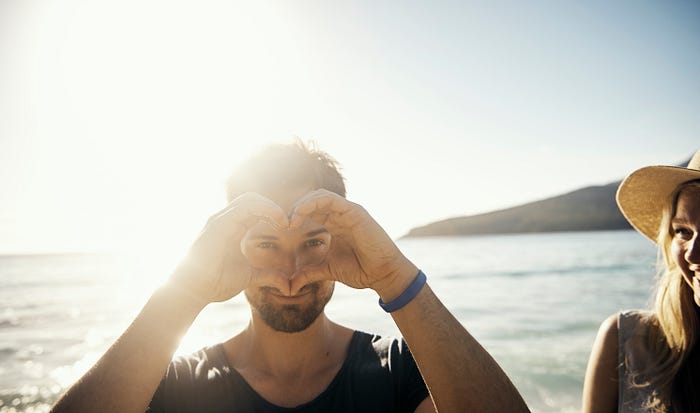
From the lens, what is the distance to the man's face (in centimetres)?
238

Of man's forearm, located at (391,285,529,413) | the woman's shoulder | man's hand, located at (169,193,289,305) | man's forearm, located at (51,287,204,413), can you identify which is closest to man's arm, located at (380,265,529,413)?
man's forearm, located at (391,285,529,413)

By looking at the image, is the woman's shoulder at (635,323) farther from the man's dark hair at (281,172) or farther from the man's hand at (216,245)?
the man's hand at (216,245)

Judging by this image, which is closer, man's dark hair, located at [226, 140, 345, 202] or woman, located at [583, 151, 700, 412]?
woman, located at [583, 151, 700, 412]

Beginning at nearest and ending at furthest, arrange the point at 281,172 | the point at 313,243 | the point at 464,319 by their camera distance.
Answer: the point at 313,243
the point at 281,172
the point at 464,319

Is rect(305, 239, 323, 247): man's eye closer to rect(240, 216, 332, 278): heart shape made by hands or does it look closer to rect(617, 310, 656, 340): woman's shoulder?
rect(240, 216, 332, 278): heart shape made by hands

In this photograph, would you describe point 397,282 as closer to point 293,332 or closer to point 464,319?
point 293,332

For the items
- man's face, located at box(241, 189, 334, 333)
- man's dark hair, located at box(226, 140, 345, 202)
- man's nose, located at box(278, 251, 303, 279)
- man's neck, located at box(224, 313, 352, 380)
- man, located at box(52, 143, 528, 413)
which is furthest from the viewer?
man's dark hair, located at box(226, 140, 345, 202)

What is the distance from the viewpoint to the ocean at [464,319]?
8.11 m

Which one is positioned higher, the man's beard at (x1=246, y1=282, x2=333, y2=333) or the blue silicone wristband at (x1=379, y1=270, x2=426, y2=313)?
the blue silicone wristband at (x1=379, y1=270, x2=426, y2=313)

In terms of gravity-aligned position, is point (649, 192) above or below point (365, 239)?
below

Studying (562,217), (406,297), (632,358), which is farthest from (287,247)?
(562,217)

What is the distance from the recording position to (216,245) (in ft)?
6.66

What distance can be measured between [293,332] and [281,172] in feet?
3.80

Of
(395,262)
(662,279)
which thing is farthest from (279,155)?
(662,279)
